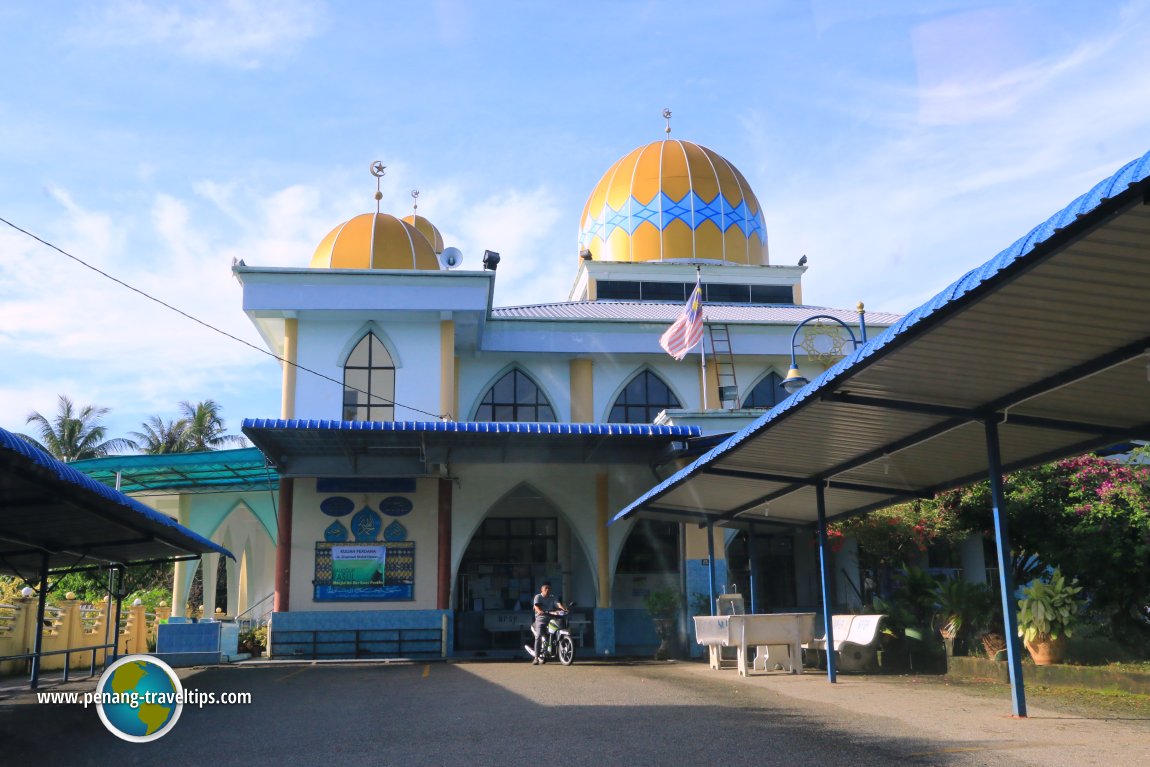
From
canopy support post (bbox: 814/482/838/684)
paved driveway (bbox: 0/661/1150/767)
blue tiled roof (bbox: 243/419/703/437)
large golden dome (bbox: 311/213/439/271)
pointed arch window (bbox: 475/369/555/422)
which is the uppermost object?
large golden dome (bbox: 311/213/439/271)

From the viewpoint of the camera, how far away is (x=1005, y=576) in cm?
889

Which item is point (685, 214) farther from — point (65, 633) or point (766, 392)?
point (65, 633)

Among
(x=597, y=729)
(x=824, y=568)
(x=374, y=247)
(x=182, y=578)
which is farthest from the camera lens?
(x=182, y=578)

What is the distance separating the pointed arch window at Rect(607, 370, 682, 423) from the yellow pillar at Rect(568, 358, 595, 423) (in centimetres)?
59

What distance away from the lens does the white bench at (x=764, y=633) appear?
13.0 meters

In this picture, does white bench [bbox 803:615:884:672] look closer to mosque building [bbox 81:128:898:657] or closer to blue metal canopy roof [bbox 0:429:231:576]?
mosque building [bbox 81:128:898:657]

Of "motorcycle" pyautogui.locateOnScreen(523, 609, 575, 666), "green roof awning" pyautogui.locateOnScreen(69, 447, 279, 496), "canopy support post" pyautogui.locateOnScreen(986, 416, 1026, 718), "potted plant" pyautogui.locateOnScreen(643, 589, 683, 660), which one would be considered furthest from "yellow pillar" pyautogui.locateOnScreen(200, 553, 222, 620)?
"canopy support post" pyautogui.locateOnScreen(986, 416, 1026, 718)

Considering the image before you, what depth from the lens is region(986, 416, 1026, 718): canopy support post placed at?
8508 mm

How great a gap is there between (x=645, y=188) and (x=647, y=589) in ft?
36.4

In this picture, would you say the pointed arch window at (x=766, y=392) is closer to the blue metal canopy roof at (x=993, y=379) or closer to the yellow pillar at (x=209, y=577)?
the blue metal canopy roof at (x=993, y=379)

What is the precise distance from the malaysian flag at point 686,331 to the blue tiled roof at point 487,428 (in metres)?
2.28

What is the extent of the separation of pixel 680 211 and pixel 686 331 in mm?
9241

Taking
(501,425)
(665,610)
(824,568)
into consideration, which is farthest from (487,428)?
(824,568)

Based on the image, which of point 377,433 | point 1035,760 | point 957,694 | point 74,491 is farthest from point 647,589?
point 1035,760
